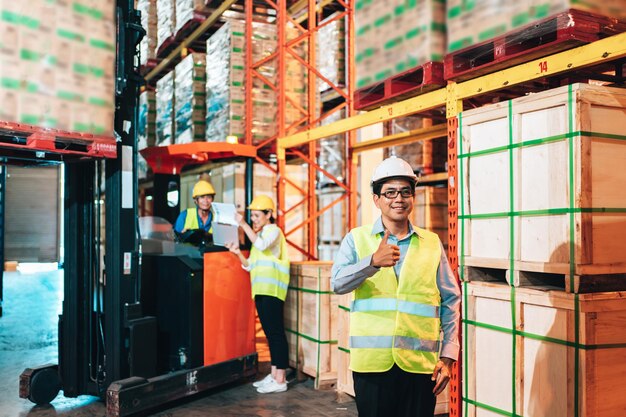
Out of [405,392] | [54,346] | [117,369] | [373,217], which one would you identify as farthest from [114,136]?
[373,217]

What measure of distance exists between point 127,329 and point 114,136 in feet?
5.07

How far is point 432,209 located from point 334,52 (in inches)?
106

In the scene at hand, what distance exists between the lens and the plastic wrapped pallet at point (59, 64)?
3648 mm

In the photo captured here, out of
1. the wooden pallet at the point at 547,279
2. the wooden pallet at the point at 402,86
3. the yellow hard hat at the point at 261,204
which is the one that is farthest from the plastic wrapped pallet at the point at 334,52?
the wooden pallet at the point at 547,279

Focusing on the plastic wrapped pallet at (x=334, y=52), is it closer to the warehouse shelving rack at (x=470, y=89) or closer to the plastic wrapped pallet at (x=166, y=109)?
the plastic wrapped pallet at (x=166, y=109)

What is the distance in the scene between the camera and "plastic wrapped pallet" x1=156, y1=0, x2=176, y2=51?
9703mm

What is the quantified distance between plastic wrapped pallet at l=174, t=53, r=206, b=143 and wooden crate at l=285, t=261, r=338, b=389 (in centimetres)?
335

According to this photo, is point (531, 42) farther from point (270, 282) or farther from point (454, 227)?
point (270, 282)

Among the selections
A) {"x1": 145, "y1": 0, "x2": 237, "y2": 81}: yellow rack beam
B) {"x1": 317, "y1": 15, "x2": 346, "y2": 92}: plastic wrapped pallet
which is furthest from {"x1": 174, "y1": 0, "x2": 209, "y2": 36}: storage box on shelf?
{"x1": 317, "y1": 15, "x2": 346, "y2": 92}: plastic wrapped pallet

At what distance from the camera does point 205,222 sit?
621 centimetres

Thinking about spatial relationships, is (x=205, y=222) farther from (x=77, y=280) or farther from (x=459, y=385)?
(x=459, y=385)

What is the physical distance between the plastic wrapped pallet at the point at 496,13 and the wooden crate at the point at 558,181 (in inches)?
18.3

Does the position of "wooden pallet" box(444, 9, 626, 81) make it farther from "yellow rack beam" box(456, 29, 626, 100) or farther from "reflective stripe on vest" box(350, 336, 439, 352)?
"reflective stripe on vest" box(350, 336, 439, 352)

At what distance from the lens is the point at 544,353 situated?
10.5 ft
